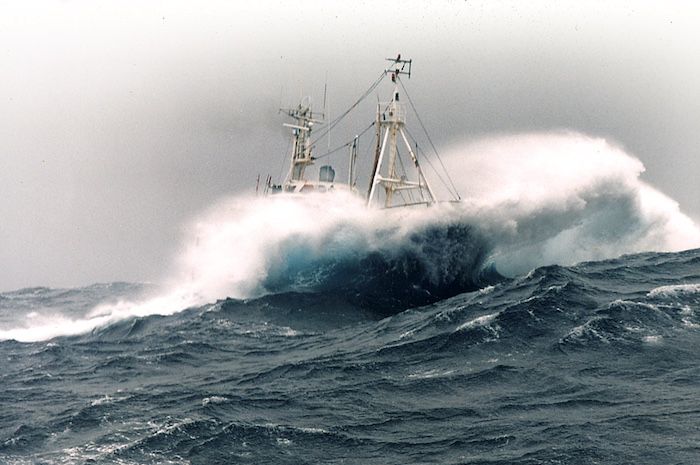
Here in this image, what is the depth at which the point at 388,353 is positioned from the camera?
37.2 metres

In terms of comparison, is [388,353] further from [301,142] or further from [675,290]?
[301,142]

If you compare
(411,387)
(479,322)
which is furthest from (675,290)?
(411,387)

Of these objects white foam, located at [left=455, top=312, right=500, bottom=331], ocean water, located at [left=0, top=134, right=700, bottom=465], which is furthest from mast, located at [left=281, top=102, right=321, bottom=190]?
white foam, located at [left=455, top=312, right=500, bottom=331]

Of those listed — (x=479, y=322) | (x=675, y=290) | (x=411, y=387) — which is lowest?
(x=411, y=387)

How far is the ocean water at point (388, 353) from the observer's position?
25.5 m

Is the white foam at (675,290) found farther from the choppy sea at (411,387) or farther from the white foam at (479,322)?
the white foam at (479,322)

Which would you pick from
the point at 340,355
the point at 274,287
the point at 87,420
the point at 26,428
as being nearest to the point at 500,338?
the point at 340,355

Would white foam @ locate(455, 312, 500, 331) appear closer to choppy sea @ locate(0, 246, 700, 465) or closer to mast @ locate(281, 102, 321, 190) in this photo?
choppy sea @ locate(0, 246, 700, 465)

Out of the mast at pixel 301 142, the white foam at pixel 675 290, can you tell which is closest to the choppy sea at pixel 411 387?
the white foam at pixel 675 290

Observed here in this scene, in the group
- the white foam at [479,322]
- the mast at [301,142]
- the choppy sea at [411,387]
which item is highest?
the mast at [301,142]

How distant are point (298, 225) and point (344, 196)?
632 centimetres

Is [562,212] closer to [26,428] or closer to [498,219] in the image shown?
[498,219]

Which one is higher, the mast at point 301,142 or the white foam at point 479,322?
the mast at point 301,142

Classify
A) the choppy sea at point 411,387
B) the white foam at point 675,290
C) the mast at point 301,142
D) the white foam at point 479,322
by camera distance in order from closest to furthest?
the choppy sea at point 411,387 → the white foam at point 479,322 → the white foam at point 675,290 → the mast at point 301,142
